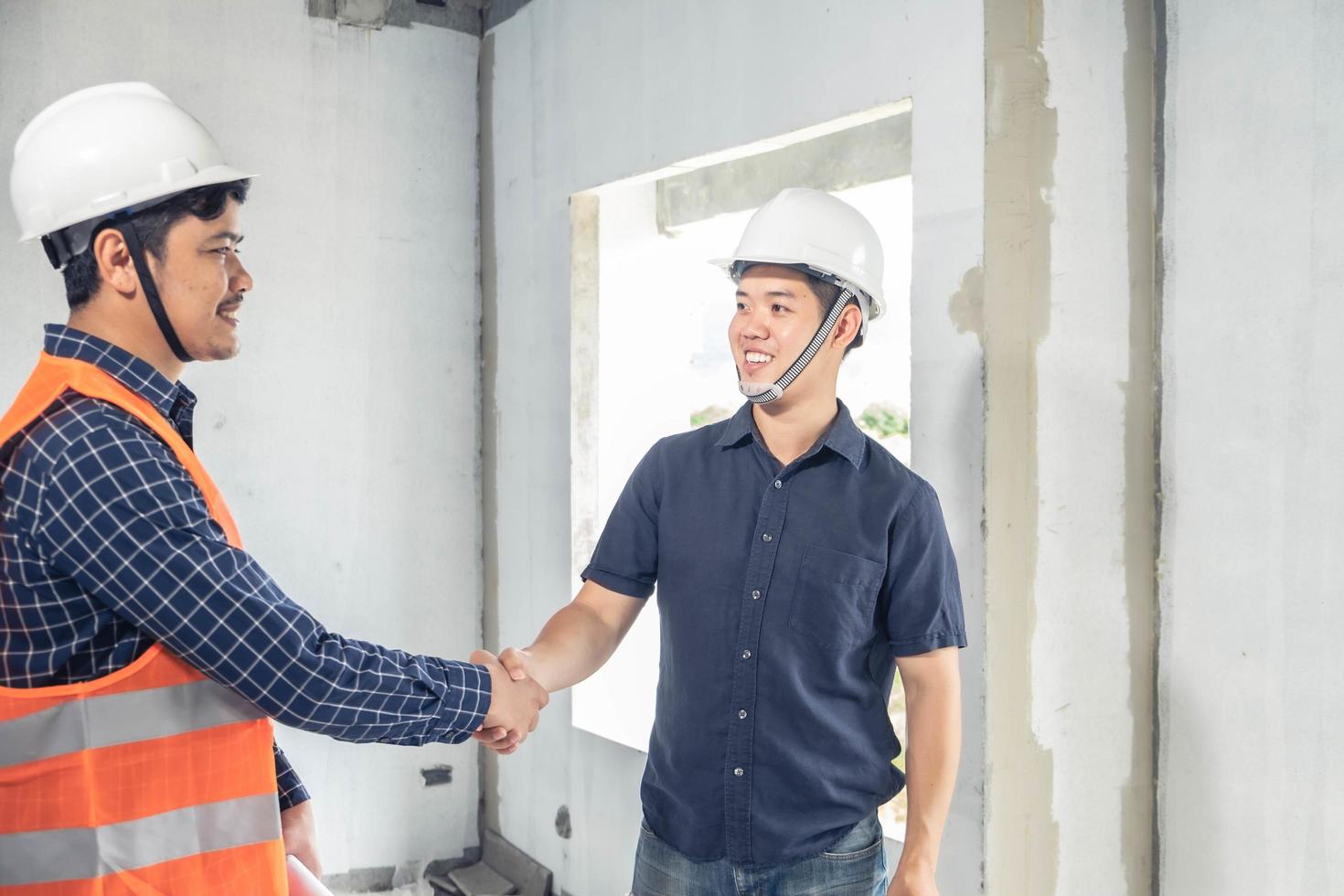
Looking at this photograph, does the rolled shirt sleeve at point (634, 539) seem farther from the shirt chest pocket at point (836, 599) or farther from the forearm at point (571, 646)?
the shirt chest pocket at point (836, 599)

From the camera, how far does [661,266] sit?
4215 millimetres

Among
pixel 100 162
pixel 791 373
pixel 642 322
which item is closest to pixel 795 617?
pixel 791 373

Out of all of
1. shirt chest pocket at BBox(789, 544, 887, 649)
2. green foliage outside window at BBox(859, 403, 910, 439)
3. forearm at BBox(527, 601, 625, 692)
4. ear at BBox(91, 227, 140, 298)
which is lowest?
forearm at BBox(527, 601, 625, 692)

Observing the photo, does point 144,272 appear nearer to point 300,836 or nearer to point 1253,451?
point 300,836

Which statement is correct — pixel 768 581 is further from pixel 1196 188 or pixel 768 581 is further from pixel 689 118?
pixel 689 118

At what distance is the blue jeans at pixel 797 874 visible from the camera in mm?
1825

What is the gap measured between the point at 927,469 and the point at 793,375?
0.61 metres

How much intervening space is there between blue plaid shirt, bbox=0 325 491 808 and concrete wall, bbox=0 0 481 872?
246 cm

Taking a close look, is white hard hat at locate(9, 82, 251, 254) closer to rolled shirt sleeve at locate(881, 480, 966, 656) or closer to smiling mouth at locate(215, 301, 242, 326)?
smiling mouth at locate(215, 301, 242, 326)

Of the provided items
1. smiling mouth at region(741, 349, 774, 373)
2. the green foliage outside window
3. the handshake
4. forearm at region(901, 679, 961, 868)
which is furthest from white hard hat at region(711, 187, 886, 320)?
the green foliage outside window

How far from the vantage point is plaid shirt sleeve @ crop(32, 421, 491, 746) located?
1.44 metres

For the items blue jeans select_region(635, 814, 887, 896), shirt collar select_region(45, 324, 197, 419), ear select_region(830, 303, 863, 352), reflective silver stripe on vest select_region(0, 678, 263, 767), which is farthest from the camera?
ear select_region(830, 303, 863, 352)

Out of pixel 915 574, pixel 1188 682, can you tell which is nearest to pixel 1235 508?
pixel 1188 682

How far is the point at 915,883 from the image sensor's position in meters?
1.81
